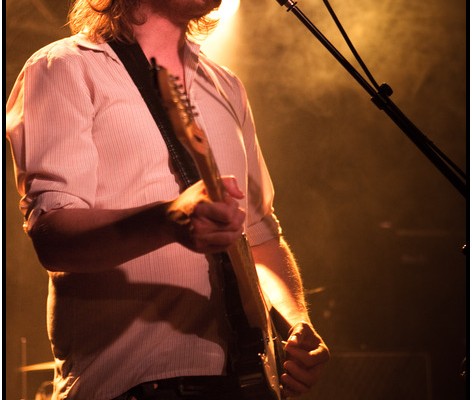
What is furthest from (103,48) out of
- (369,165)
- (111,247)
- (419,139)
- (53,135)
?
(369,165)

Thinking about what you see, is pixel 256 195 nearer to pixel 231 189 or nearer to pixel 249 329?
pixel 249 329

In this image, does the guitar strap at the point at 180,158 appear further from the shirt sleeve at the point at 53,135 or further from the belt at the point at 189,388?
the shirt sleeve at the point at 53,135

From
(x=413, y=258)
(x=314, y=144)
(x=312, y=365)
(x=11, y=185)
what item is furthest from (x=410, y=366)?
(x=11, y=185)

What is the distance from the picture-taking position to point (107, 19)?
1806mm

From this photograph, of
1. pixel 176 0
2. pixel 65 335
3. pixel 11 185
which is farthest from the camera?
pixel 11 185

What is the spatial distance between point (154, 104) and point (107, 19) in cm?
41

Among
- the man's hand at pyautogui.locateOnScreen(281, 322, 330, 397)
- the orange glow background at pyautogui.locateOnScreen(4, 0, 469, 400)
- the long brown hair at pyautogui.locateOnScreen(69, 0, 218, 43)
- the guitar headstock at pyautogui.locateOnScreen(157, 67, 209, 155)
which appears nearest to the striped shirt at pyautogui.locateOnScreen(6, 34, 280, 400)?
the long brown hair at pyautogui.locateOnScreen(69, 0, 218, 43)

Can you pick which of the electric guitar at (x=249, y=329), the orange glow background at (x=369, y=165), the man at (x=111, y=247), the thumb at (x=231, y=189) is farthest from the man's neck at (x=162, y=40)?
the orange glow background at (x=369, y=165)

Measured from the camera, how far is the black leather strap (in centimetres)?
149

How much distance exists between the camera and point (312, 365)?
5.36 feet

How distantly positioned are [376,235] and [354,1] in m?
1.61

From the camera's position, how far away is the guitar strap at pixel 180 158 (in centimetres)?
144

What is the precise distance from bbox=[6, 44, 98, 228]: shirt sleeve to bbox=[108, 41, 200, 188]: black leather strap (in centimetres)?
14

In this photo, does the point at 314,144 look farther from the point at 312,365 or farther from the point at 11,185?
the point at 312,365
